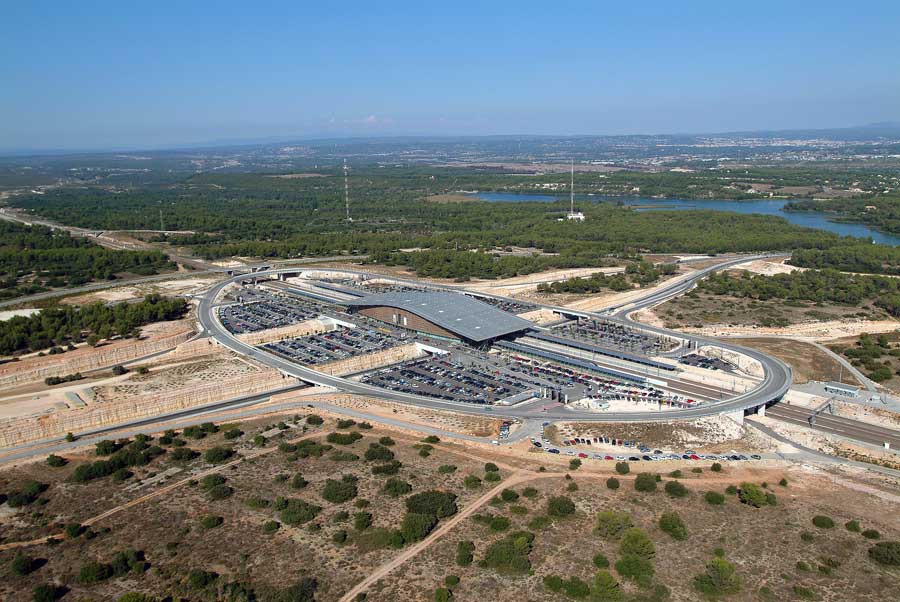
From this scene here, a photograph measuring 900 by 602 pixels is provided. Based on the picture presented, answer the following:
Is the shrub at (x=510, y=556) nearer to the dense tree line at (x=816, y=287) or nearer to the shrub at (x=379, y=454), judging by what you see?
the shrub at (x=379, y=454)

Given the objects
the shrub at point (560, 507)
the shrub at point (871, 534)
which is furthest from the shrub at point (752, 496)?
the shrub at point (560, 507)

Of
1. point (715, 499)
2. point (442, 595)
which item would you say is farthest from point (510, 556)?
point (715, 499)

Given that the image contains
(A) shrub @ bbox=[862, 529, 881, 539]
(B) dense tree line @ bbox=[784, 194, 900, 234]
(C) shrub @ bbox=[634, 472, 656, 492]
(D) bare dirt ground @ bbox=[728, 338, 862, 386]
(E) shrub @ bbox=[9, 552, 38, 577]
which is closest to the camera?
(E) shrub @ bbox=[9, 552, 38, 577]

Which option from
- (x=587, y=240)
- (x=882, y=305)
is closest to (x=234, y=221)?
(x=587, y=240)

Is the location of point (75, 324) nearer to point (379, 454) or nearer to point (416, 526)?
point (379, 454)

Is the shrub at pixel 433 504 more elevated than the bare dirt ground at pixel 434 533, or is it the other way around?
the shrub at pixel 433 504

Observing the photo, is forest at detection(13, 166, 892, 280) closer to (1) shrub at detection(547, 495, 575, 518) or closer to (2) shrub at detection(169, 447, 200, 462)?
(2) shrub at detection(169, 447, 200, 462)

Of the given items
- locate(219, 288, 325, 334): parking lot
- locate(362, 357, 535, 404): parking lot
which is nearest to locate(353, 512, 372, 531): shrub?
locate(362, 357, 535, 404): parking lot
